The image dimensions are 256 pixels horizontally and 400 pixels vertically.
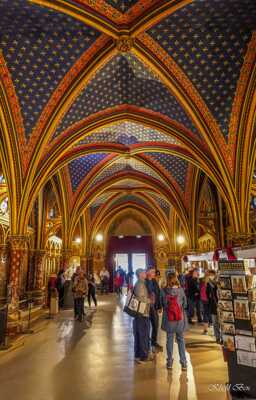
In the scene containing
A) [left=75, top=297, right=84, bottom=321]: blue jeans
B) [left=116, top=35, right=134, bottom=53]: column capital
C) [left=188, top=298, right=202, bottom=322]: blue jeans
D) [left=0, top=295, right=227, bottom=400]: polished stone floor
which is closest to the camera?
[left=0, top=295, right=227, bottom=400]: polished stone floor

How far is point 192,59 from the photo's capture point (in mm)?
7438

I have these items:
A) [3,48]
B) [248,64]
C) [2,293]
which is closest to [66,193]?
[2,293]

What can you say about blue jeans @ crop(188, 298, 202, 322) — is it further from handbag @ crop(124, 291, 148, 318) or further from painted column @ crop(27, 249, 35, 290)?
painted column @ crop(27, 249, 35, 290)

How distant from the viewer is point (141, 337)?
455 centimetres

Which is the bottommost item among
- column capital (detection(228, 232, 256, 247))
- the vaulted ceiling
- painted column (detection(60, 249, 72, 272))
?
painted column (detection(60, 249, 72, 272))

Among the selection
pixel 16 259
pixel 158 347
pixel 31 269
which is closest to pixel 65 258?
pixel 31 269

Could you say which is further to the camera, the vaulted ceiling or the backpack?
the vaulted ceiling

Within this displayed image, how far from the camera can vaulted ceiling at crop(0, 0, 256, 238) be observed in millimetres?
6336

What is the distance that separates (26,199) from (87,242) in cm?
1103

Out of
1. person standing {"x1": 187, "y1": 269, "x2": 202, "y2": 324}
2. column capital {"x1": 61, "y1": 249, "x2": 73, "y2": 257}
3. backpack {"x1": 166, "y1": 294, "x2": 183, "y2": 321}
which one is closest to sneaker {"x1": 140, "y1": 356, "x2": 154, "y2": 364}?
backpack {"x1": 166, "y1": 294, "x2": 183, "y2": 321}

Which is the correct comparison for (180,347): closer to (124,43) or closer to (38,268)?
(124,43)

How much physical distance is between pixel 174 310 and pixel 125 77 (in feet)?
22.8

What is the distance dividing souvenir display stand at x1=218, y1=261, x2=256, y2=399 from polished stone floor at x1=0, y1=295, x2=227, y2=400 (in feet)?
1.03

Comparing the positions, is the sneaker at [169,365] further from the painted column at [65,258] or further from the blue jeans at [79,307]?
the painted column at [65,258]
